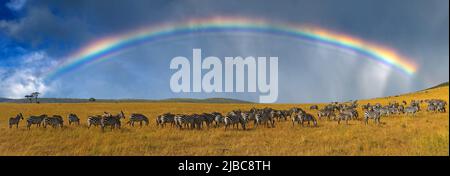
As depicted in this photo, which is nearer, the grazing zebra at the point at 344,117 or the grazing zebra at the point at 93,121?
the grazing zebra at the point at 93,121

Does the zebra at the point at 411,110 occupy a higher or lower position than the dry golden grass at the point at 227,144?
higher

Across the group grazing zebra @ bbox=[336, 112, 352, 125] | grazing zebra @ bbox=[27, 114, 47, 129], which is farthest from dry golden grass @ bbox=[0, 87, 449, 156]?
grazing zebra @ bbox=[336, 112, 352, 125]

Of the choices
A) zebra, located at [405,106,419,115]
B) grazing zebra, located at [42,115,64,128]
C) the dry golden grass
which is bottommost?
the dry golden grass

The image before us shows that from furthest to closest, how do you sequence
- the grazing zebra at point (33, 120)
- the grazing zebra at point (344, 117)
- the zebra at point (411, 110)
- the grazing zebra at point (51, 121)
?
1. the zebra at point (411, 110)
2. the grazing zebra at point (344, 117)
3. the grazing zebra at point (33, 120)
4. the grazing zebra at point (51, 121)

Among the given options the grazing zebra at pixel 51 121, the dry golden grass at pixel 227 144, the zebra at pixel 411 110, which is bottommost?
the dry golden grass at pixel 227 144

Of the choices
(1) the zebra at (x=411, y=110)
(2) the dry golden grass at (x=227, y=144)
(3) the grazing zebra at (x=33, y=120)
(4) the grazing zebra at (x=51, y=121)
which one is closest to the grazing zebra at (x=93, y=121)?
(4) the grazing zebra at (x=51, y=121)

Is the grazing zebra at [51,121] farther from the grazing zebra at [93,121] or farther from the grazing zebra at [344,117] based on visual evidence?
the grazing zebra at [344,117]

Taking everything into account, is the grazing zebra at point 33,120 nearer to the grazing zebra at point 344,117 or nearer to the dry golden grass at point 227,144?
the dry golden grass at point 227,144

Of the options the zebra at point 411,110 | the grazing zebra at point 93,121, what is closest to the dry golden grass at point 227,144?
the grazing zebra at point 93,121

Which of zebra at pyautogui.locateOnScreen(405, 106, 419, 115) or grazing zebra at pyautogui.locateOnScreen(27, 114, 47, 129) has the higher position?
zebra at pyautogui.locateOnScreen(405, 106, 419, 115)

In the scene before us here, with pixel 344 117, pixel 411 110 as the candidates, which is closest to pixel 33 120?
pixel 344 117

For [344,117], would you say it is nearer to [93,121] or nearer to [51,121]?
[93,121]

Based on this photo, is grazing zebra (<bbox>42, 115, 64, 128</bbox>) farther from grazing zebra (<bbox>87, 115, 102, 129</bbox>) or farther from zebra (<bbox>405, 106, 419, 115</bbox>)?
zebra (<bbox>405, 106, 419, 115</bbox>)

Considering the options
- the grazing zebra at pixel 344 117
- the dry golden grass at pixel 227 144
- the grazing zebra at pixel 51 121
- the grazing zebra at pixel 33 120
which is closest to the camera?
the dry golden grass at pixel 227 144
